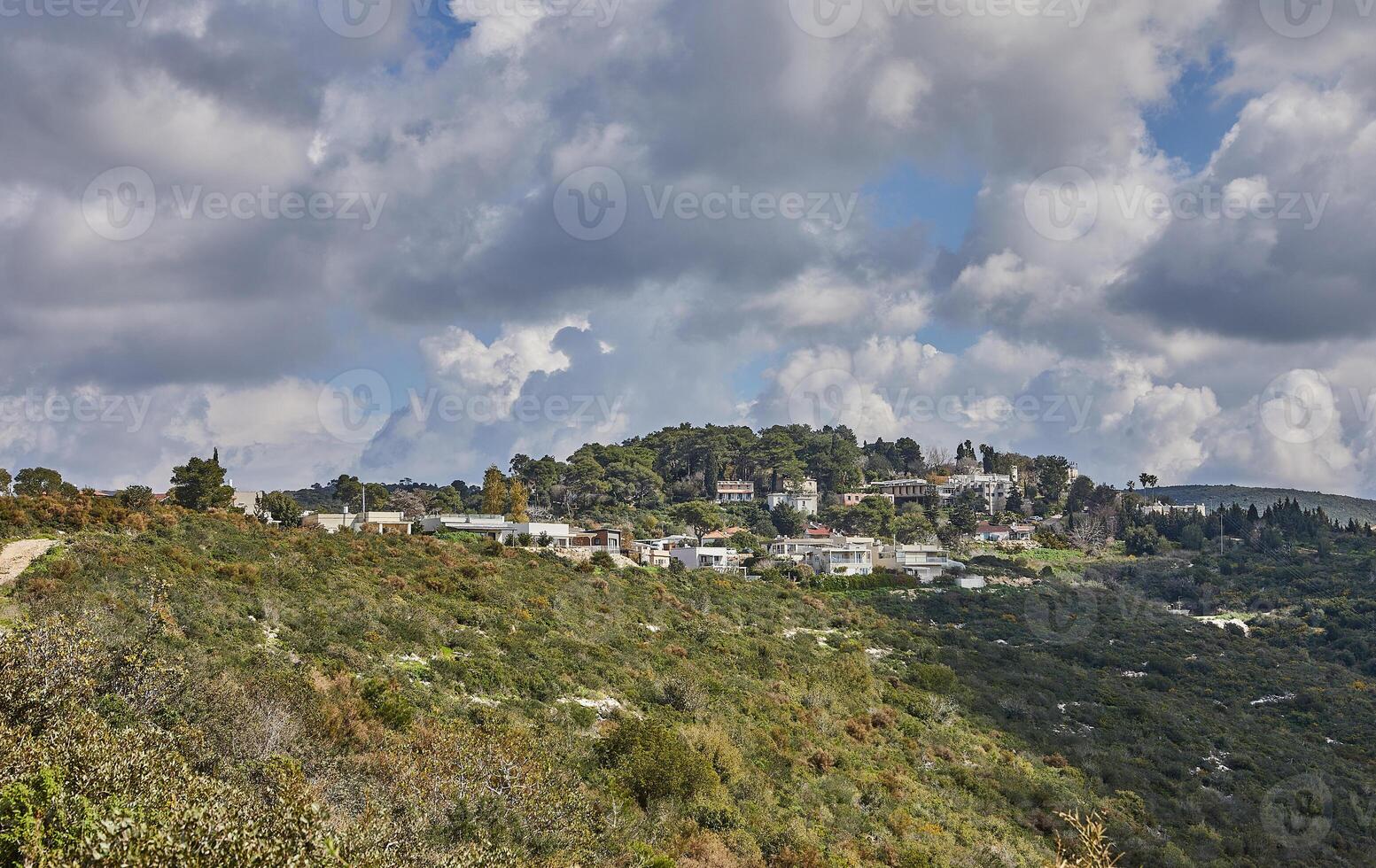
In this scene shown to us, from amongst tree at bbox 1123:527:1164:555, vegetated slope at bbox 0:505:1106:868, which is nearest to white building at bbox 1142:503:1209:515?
tree at bbox 1123:527:1164:555

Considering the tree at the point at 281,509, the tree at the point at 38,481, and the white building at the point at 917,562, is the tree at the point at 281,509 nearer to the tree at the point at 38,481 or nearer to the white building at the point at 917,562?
the tree at the point at 38,481

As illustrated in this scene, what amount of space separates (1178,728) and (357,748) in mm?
37004

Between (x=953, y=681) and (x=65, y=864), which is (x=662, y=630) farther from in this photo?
(x=65, y=864)

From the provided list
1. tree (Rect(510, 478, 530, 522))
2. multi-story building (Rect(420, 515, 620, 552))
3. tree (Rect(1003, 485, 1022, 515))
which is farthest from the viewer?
tree (Rect(1003, 485, 1022, 515))

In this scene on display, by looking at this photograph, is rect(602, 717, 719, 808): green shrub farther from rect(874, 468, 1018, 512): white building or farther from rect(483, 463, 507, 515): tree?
rect(874, 468, 1018, 512): white building

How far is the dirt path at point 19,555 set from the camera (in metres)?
25.3

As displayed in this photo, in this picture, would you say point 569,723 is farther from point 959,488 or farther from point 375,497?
point 959,488

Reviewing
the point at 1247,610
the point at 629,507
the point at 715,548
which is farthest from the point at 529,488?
the point at 1247,610

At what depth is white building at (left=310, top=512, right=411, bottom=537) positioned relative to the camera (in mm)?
59250

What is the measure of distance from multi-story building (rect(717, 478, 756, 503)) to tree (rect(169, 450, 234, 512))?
78.3 m

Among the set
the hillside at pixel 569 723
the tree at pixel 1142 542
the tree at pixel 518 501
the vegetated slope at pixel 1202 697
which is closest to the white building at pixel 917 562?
the vegetated slope at pixel 1202 697

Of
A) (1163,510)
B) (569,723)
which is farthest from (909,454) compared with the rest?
(569,723)

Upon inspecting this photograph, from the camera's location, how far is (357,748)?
1698cm

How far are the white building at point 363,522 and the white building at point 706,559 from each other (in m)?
23.1
